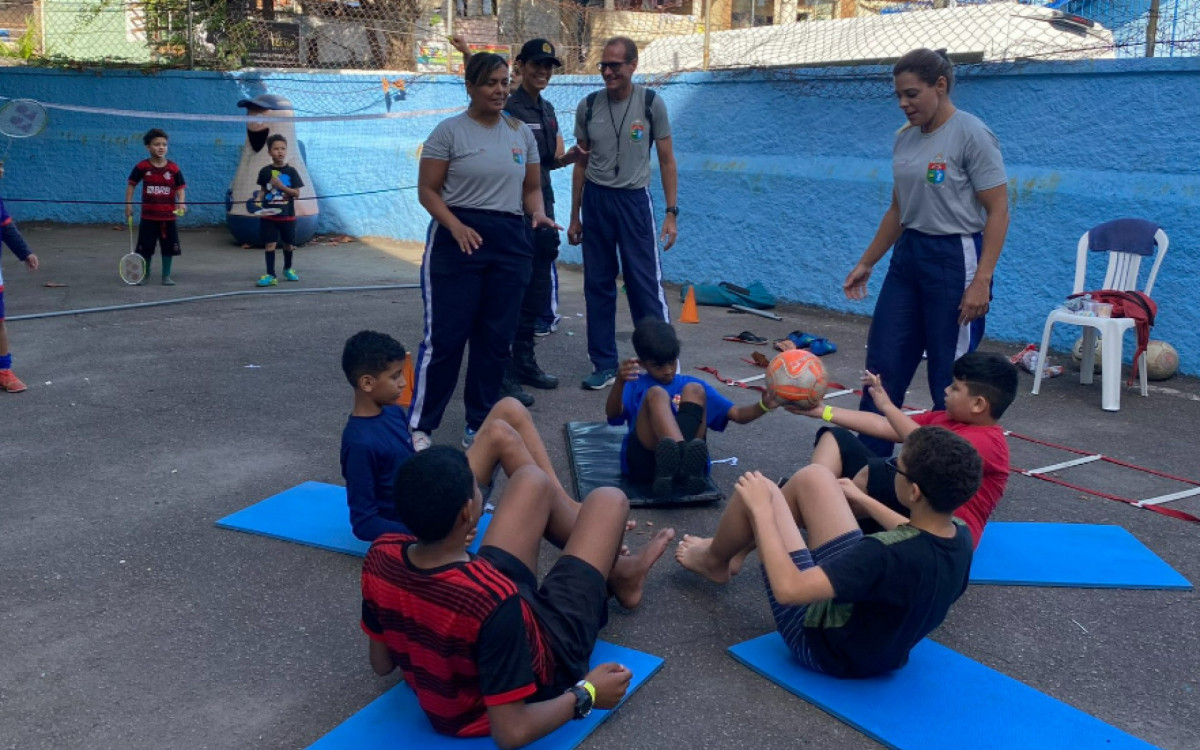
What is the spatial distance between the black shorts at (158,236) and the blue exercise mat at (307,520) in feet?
20.4

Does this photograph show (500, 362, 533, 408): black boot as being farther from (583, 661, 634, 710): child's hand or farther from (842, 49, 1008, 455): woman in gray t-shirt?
(583, 661, 634, 710): child's hand

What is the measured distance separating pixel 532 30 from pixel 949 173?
42.4 ft

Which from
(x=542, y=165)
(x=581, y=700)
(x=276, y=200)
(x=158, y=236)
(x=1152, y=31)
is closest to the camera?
(x=581, y=700)

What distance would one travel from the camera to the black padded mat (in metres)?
4.94

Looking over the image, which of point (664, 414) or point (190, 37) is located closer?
point (664, 414)

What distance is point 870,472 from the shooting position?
415 cm

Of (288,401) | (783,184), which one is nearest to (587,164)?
(288,401)

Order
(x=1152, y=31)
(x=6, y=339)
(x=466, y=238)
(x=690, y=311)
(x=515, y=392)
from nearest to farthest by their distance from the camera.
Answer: (x=466, y=238), (x=6, y=339), (x=515, y=392), (x=1152, y=31), (x=690, y=311)

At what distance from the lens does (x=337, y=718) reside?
10.6 feet

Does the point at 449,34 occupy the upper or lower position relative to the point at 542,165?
upper

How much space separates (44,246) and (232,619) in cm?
1080

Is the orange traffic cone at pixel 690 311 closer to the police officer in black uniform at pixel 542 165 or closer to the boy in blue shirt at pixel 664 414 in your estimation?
the police officer in black uniform at pixel 542 165

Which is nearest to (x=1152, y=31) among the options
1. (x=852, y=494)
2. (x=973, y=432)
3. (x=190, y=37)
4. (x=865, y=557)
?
(x=973, y=432)

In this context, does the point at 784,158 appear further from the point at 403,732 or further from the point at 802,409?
the point at 403,732
